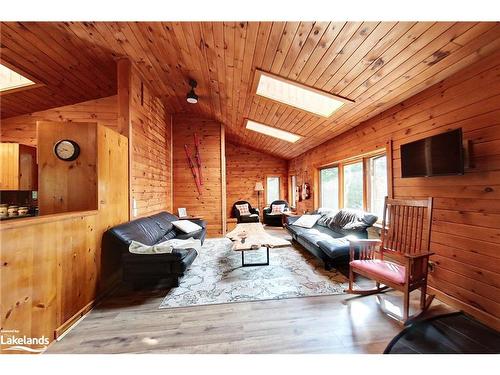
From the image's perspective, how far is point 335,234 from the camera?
351cm

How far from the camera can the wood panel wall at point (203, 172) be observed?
517 cm

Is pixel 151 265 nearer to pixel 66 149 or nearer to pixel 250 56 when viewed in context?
pixel 66 149

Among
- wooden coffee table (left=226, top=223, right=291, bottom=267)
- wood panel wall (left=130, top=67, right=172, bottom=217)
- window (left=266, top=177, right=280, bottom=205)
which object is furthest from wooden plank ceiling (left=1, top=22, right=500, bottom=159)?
window (left=266, top=177, right=280, bottom=205)

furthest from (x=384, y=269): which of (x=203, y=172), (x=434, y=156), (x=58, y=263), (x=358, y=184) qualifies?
(x=203, y=172)

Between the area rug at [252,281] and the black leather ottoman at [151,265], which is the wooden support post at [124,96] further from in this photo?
the area rug at [252,281]

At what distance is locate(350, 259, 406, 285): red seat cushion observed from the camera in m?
1.75

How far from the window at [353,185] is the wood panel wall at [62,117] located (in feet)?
15.1

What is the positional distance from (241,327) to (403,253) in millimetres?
1714

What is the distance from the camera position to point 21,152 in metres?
3.16

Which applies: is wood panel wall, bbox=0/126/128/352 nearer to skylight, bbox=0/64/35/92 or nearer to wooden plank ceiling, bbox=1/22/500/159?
wooden plank ceiling, bbox=1/22/500/159

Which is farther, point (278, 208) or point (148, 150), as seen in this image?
point (278, 208)
